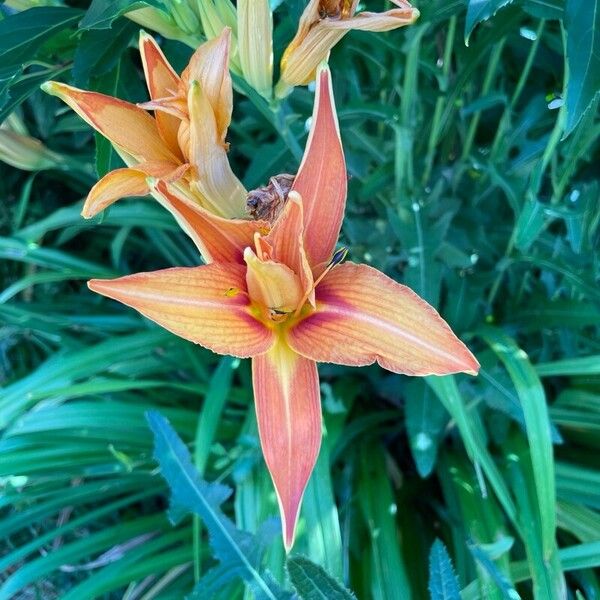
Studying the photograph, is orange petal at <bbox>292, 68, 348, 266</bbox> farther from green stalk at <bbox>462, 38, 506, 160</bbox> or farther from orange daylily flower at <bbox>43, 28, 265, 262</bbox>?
green stalk at <bbox>462, 38, 506, 160</bbox>

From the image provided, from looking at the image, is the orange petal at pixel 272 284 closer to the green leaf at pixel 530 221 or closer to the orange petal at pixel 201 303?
the orange petal at pixel 201 303

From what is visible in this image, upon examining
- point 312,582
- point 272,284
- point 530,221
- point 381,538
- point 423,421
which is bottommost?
point 381,538

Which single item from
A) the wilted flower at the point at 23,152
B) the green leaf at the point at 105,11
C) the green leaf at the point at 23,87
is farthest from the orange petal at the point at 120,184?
the wilted flower at the point at 23,152

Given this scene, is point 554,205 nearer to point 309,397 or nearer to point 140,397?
point 309,397

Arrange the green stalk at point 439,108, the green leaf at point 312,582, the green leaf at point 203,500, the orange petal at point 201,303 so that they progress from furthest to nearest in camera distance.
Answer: the green stalk at point 439,108, the green leaf at point 203,500, the green leaf at point 312,582, the orange petal at point 201,303

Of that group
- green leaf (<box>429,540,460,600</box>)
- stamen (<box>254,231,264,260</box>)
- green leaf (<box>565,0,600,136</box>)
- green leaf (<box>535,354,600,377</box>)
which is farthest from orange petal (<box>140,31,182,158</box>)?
green leaf (<box>535,354,600,377</box>)

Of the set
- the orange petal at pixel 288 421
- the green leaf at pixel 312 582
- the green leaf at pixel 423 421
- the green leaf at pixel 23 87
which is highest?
the green leaf at pixel 23 87

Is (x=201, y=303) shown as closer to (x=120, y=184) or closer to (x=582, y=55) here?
(x=120, y=184)

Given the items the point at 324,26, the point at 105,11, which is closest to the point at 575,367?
the point at 324,26
